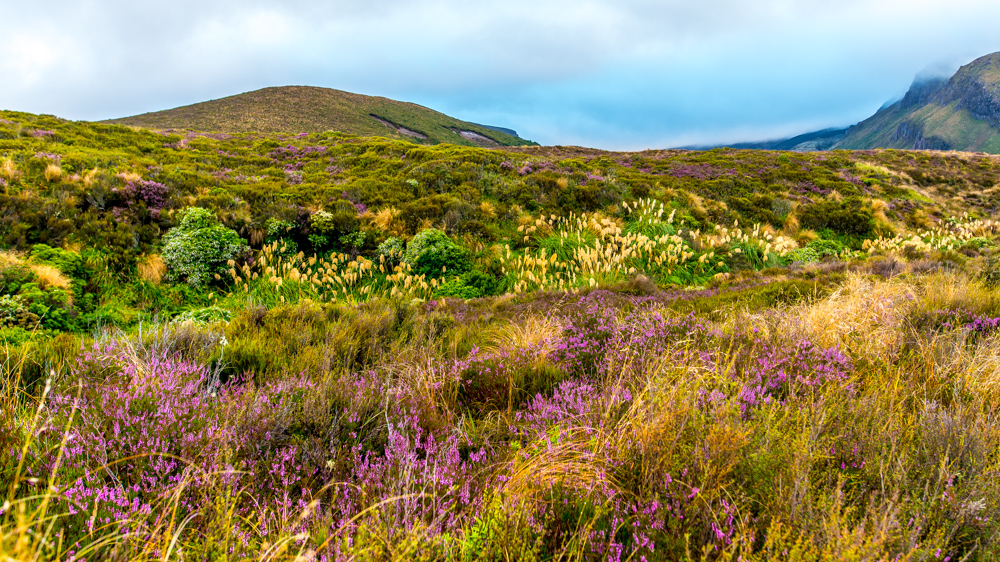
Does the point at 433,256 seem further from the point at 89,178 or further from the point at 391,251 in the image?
the point at 89,178

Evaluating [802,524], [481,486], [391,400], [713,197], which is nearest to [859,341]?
[802,524]

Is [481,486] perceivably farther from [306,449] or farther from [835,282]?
[835,282]

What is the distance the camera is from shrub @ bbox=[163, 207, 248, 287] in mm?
6758

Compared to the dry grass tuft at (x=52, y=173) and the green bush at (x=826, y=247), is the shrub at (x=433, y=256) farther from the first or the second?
the green bush at (x=826, y=247)

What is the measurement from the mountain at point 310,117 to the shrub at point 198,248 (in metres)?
41.8

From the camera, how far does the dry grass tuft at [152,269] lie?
21.2 feet

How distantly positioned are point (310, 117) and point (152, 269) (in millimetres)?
59273

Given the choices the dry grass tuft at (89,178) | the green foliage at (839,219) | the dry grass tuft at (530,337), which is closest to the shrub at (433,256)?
the dry grass tuft at (530,337)

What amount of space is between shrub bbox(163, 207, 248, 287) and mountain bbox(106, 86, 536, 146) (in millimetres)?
41786

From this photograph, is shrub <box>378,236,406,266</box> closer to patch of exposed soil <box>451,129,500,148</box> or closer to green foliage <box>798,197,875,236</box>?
green foliage <box>798,197,875,236</box>

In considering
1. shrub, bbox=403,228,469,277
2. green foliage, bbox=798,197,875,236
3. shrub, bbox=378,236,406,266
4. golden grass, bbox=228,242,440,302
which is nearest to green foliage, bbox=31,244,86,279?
A: golden grass, bbox=228,242,440,302

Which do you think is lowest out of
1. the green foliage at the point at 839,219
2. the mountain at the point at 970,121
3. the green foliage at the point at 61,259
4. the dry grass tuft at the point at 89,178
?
the green foliage at the point at 61,259

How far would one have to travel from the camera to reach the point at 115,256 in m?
6.55

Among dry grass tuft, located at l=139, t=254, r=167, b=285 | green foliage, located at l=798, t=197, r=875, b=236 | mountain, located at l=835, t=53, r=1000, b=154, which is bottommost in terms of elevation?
dry grass tuft, located at l=139, t=254, r=167, b=285
